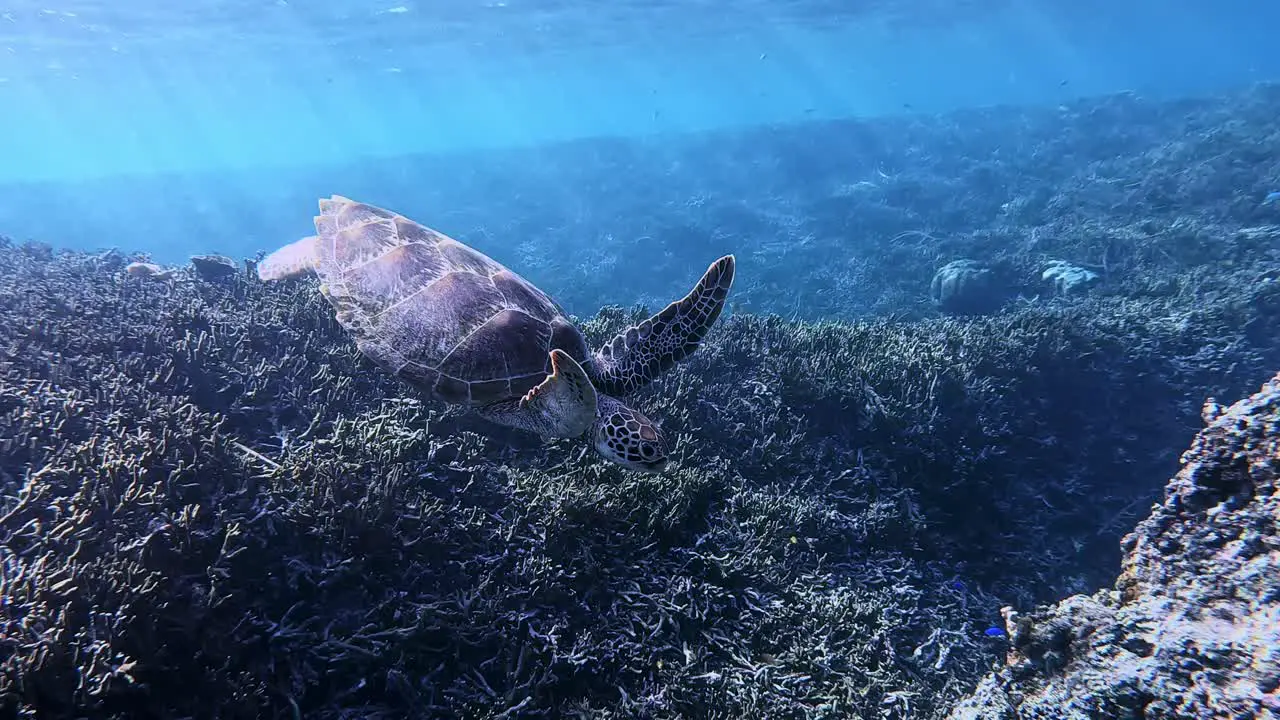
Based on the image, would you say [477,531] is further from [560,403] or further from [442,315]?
[442,315]

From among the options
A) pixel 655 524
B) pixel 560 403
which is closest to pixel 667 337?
pixel 560 403

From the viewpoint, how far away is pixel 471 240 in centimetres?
2347

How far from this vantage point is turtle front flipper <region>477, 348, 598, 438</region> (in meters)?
3.15

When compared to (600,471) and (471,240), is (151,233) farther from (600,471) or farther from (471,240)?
(600,471)

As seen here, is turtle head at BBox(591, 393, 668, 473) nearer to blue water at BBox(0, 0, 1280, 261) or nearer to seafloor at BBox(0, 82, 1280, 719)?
seafloor at BBox(0, 82, 1280, 719)

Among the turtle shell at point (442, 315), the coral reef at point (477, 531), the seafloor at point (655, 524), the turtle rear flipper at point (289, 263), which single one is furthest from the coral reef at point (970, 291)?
the turtle rear flipper at point (289, 263)

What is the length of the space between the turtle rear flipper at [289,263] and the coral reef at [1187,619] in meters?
6.66

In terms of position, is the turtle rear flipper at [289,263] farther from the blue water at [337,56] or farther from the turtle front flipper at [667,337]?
the blue water at [337,56]

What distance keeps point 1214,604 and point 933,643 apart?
194cm

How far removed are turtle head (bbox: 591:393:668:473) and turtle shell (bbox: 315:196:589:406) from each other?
0.69 metres

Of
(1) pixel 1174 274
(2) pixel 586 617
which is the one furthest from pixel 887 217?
(2) pixel 586 617

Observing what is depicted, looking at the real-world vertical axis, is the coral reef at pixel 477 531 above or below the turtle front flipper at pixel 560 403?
below

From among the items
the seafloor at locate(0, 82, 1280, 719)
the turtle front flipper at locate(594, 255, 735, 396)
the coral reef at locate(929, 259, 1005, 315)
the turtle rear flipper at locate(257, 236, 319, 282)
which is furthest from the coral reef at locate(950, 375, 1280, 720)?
the coral reef at locate(929, 259, 1005, 315)

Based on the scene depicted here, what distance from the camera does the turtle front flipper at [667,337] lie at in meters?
4.22
